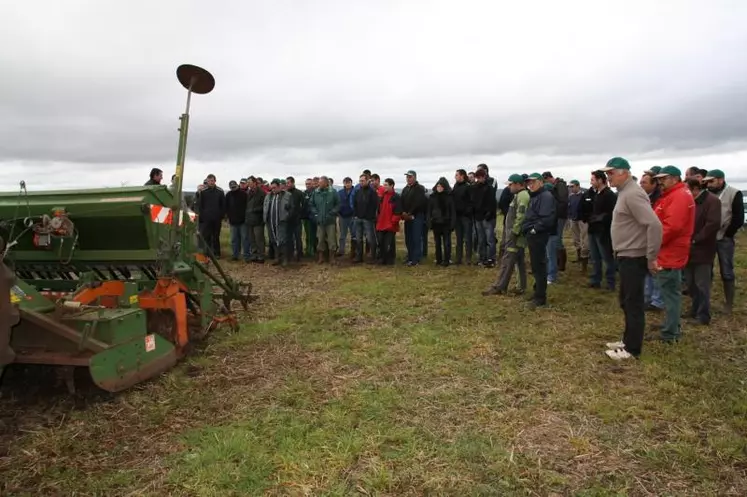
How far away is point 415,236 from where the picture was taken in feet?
38.5

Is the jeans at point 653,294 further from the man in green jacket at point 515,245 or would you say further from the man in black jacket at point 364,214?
the man in black jacket at point 364,214

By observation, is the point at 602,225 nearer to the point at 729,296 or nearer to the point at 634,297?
A: the point at 729,296

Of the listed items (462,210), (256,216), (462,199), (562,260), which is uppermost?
(462,199)

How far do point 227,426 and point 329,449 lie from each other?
90cm

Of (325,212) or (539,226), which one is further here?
(325,212)

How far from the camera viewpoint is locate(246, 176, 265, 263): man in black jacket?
1228 centimetres

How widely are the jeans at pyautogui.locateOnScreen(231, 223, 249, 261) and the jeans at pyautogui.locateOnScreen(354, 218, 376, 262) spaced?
2.80 meters

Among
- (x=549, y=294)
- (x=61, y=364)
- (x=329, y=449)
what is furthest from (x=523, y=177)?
→ (x=61, y=364)

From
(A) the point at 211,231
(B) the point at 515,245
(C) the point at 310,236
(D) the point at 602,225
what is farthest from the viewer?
(C) the point at 310,236

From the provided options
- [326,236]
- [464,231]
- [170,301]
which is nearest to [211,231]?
[326,236]

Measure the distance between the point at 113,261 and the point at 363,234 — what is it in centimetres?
725

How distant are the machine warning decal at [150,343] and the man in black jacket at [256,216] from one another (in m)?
7.77

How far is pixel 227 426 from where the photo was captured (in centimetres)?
397

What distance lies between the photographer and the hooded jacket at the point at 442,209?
1112 cm
